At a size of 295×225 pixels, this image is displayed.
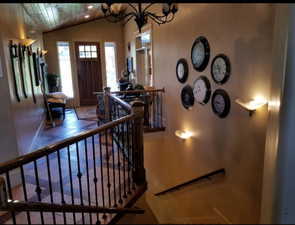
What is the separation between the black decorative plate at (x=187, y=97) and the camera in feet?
14.1

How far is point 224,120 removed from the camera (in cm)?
341

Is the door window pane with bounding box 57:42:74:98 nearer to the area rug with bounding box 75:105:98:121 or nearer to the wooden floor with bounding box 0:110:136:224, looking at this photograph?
the area rug with bounding box 75:105:98:121

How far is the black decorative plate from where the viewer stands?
4312mm

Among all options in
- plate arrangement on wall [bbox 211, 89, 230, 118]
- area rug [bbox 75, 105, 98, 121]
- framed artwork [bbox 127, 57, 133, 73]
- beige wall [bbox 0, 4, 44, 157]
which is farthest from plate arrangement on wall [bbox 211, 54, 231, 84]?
framed artwork [bbox 127, 57, 133, 73]

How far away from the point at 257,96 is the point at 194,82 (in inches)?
61.8

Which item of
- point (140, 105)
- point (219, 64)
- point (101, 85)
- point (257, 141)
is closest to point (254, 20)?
point (219, 64)

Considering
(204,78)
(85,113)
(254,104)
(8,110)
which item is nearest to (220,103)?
(204,78)

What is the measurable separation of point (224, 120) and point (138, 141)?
1.42 metres

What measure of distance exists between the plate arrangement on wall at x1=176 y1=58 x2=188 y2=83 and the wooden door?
4.84 meters

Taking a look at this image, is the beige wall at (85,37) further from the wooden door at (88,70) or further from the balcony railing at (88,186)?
the balcony railing at (88,186)

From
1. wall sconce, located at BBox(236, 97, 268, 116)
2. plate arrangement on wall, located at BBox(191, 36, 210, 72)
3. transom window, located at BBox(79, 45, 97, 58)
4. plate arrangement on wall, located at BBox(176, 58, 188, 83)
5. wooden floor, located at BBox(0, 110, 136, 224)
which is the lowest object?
wooden floor, located at BBox(0, 110, 136, 224)

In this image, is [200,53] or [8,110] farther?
[200,53]

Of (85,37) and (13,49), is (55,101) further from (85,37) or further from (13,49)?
(85,37)

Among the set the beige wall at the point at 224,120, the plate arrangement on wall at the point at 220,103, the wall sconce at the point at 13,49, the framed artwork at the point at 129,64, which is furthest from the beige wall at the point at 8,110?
the framed artwork at the point at 129,64
